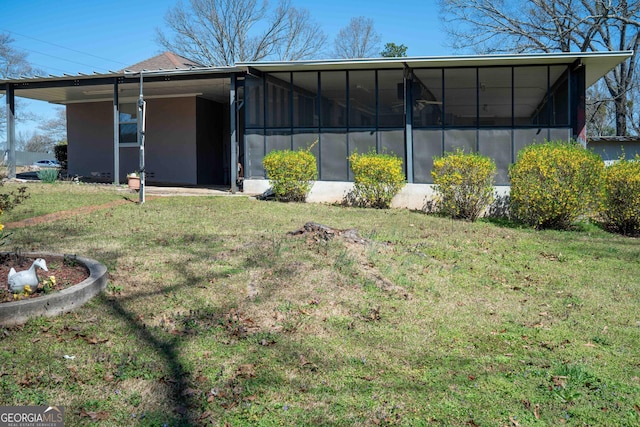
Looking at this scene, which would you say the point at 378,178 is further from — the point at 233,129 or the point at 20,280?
the point at 20,280

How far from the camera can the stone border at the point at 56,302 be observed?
476 cm

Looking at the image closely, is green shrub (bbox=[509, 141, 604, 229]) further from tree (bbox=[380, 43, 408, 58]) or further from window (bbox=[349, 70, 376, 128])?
tree (bbox=[380, 43, 408, 58])

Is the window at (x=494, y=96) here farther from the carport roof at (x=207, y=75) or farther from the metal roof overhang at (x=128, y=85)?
the metal roof overhang at (x=128, y=85)

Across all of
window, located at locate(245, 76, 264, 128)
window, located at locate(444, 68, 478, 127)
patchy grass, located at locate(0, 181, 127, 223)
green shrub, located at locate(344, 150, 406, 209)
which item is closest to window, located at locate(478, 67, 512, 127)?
window, located at locate(444, 68, 478, 127)

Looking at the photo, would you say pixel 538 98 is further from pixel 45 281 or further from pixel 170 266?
pixel 45 281

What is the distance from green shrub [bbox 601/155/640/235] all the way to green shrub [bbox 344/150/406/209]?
4783mm

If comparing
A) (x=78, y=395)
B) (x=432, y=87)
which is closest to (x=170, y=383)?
Result: (x=78, y=395)

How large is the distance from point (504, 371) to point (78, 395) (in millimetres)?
3268

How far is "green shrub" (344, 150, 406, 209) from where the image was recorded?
14.2 metres

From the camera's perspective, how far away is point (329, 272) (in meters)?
6.93

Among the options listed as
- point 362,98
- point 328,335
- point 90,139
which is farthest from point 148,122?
point 328,335

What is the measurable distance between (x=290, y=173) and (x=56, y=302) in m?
9.74

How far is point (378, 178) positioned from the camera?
14281mm

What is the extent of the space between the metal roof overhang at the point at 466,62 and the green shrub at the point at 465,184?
2.66 metres
